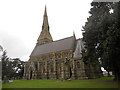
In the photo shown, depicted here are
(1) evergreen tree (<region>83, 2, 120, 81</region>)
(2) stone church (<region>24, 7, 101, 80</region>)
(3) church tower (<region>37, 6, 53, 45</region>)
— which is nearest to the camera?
(1) evergreen tree (<region>83, 2, 120, 81</region>)

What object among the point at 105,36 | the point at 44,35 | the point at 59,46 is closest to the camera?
the point at 105,36

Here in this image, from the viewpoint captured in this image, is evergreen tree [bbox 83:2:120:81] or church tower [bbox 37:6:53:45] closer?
evergreen tree [bbox 83:2:120:81]

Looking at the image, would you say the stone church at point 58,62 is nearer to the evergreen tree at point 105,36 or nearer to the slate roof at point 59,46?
the slate roof at point 59,46

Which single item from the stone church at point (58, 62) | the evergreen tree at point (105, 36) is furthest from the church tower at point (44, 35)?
the evergreen tree at point (105, 36)

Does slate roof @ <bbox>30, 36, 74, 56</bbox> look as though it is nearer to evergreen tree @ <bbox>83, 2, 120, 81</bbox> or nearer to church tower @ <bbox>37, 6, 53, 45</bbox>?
church tower @ <bbox>37, 6, 53, 45</bbox>

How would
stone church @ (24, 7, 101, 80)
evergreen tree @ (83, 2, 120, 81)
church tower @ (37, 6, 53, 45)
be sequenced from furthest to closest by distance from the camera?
church tower @ (37, 6, 53, 45)
stone church @ (24, 7, 101, 80)
evergreen tree @ (83, 2, 120, 81)

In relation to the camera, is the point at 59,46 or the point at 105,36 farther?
the point at 59,46

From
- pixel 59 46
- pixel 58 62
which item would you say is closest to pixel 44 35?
pixel 59 46

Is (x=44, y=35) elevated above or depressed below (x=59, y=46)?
above

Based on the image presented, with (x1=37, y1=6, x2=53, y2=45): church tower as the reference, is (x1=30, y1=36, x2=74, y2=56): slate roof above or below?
below

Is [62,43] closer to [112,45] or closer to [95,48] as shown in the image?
[95,48]

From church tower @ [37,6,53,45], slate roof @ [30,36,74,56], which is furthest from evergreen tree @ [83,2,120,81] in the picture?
church tower @ [37,6,53,45]

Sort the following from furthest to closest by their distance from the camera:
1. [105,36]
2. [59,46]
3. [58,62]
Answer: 1. [59,46]
2. [58,62]
3. [105,36]

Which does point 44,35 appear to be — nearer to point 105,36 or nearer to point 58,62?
point 58,62
